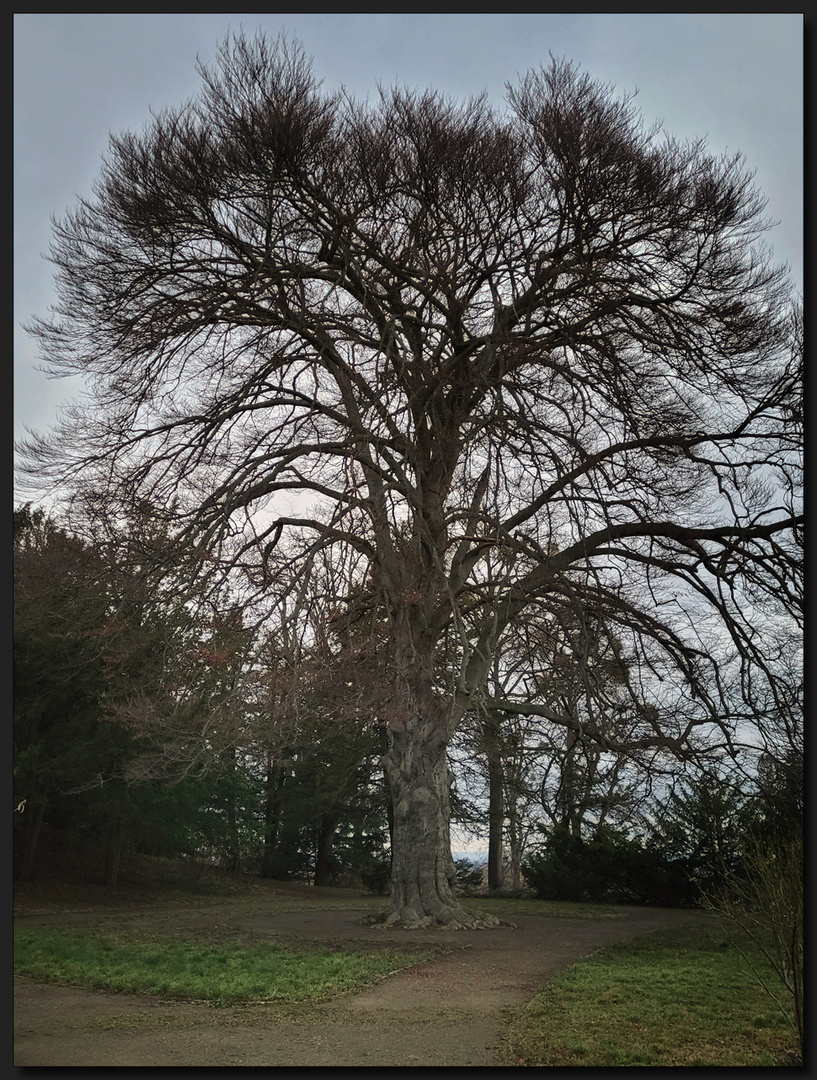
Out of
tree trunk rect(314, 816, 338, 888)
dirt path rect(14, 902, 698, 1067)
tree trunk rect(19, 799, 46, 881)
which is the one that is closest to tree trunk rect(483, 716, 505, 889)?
tree trunk rect(314, 816, 338, 888)

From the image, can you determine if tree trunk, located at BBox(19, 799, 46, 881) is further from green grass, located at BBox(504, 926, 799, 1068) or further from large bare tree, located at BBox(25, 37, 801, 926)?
green grass, located at BBox(504, 926, 799, 1068)

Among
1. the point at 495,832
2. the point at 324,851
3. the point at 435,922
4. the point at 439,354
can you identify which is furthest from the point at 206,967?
the point at 324,851

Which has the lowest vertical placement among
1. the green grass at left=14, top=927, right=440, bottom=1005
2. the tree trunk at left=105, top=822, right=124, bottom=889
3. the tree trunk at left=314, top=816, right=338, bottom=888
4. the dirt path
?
the tree trunk at left=314, top=816, right=338, bottom=888

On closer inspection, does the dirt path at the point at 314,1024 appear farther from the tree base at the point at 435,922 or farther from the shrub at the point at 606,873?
the shrub at the point at 606,873

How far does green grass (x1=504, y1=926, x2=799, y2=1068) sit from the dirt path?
0.25m

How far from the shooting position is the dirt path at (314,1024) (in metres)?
4.69

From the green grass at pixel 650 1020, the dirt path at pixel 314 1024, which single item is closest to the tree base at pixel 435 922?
the dirt path at pixel 314 1024

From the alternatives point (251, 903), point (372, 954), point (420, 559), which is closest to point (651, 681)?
point (420, 559)

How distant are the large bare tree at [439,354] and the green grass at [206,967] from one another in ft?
7.22

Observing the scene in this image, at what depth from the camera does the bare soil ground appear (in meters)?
4.70

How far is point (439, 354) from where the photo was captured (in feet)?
28.7

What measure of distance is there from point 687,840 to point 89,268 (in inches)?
462

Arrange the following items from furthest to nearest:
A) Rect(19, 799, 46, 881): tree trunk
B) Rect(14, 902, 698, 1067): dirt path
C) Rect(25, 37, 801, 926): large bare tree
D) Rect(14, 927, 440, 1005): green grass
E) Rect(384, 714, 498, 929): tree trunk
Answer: Rect(19, 799, 46, 881): tree trunk
Rect(384, 714, 498, 929): tree trunk
Rect(25, 37, 801, 926): large bare tree
Rect(14, 927, 440, 1005): green grass
Rect(14, 902, 698, 1067): dirt path

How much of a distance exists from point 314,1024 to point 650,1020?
2059 millimetres
